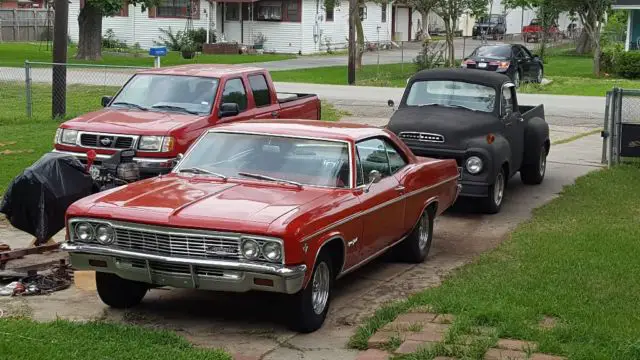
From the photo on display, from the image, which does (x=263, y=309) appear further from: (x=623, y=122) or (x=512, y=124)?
(x=623, y=122)

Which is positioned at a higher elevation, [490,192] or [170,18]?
[170,18]

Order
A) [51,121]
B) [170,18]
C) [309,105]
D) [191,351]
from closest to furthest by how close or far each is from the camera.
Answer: [191,351] < [309,105] < [51,121] < [170,18]

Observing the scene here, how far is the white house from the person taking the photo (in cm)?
5125

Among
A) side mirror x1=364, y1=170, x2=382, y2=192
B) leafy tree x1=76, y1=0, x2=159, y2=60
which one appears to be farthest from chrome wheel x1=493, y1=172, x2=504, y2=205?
leafy tree x1=76, y1=0, x2=159, y2=60

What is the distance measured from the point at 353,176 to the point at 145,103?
554 cm

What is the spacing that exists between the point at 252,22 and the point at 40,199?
4447 cm

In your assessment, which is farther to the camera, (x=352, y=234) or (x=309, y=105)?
(x=309, y=105)

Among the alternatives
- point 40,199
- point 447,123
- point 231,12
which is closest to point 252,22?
point 231,12

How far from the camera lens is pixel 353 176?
7.89 meters

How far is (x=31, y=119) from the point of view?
19.9m

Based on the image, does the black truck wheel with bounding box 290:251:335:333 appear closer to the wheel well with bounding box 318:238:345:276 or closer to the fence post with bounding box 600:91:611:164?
the wheel well with bounding box 318:238:345:276

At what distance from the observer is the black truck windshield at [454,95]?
1257 cm

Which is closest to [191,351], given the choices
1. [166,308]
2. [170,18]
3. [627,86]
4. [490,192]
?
[166,308]

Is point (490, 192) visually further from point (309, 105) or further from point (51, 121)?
point (51, 121)
